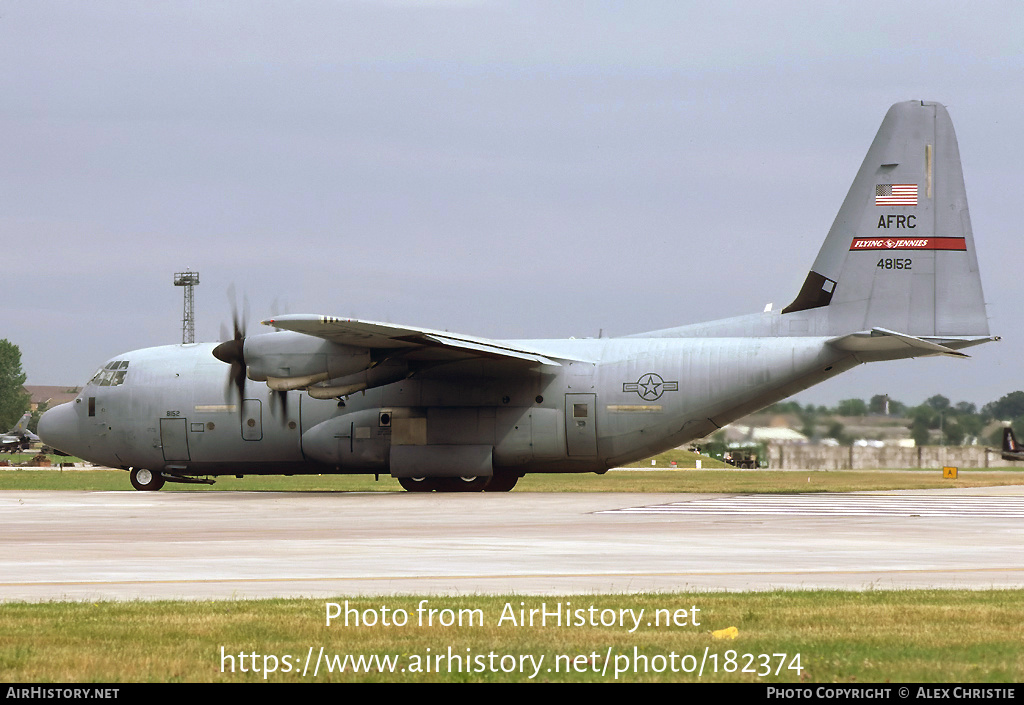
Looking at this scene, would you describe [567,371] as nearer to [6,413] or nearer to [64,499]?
[64,499]

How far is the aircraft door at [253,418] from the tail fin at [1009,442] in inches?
1084

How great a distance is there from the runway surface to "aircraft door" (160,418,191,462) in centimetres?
589

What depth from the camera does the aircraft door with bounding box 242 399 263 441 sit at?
3547 cm

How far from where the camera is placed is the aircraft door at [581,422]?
3347 cm

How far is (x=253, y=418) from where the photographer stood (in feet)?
116

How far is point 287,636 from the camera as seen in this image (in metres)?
9.52

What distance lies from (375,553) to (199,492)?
21432mm

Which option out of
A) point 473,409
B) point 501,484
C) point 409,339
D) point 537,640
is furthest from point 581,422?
point 537,640

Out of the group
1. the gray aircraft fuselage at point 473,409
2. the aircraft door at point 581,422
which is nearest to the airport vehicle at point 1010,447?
the gray aircraft fuselage at point 473,409

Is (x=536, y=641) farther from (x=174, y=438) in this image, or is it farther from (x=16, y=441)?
(x=16, y=441)

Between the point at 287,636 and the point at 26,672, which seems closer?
the point at 26,672

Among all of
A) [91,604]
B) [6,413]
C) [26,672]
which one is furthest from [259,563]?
[6,413]

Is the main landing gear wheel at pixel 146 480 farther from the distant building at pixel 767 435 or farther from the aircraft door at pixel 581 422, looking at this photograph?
the distant building at pixel 767 435

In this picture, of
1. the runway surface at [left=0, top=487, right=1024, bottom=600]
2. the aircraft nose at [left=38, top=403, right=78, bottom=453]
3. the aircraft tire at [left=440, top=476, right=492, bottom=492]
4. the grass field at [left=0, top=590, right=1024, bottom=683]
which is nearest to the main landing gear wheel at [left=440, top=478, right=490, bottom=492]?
the aircraft tire at [left=440, top=476, right=492, bottom=492]
